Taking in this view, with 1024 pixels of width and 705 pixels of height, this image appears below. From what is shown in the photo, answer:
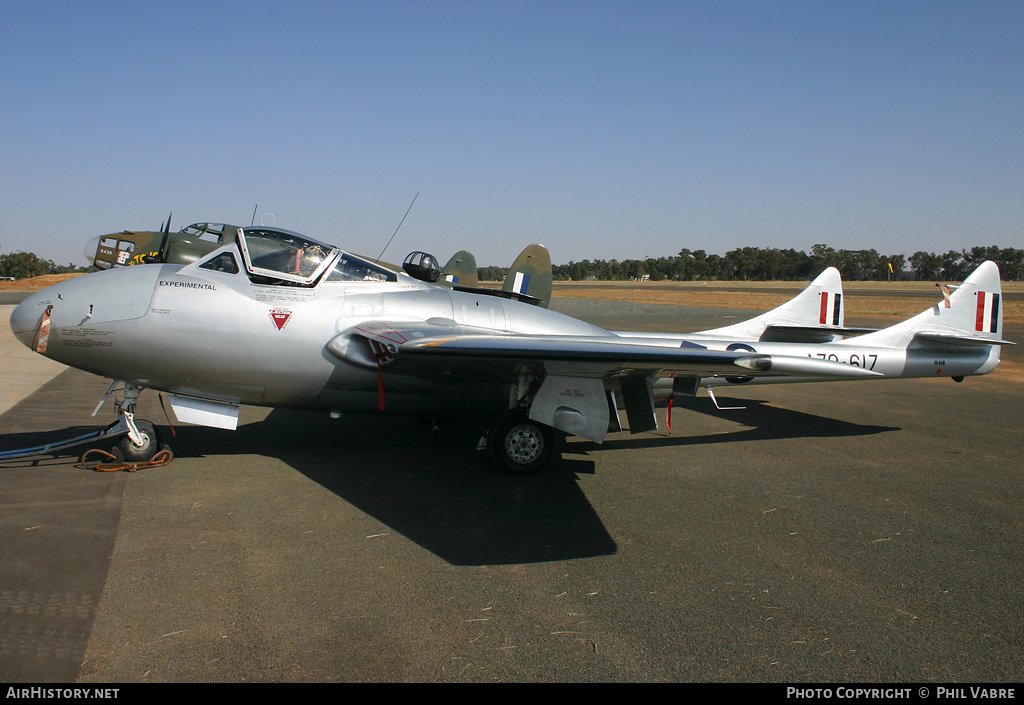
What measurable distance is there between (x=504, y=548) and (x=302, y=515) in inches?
71.5

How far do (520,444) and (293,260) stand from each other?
3149 mm

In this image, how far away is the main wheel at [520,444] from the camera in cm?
649

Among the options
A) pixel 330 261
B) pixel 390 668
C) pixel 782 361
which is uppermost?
pixel 330 261

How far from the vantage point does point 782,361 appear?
5.50 meters

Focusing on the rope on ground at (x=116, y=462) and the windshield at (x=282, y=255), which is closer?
the rope on ground at (x=116, y=462)

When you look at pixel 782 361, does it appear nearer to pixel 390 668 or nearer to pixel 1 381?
pixel 390 668

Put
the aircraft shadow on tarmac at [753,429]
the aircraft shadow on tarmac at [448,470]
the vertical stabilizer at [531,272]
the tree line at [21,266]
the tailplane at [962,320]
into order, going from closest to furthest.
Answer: the aircraft shadow on tarmac at [448,470] → the aircraft shadow on tarmac at [753,429] → the tailplane at [962,320] → the vertical stabilizer at [531,272] → the tree line at [21,266]

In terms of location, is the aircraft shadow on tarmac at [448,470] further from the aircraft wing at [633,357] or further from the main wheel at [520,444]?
the aircraft wing at [633,357]

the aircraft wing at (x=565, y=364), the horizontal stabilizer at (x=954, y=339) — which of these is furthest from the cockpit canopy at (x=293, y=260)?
the horizontal stabilizer at (x=954, y=339)

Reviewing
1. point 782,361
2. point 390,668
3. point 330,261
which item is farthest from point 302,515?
point 782,361

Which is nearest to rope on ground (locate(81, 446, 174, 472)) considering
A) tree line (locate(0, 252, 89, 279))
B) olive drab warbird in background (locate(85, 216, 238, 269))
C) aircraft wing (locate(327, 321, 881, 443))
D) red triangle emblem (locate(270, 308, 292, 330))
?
red triangle emblem (locate(270, 308, 292, 330))

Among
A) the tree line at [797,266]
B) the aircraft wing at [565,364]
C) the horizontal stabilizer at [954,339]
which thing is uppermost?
the tree line at [797,266]

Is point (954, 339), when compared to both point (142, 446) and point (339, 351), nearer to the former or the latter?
point (339, 351)

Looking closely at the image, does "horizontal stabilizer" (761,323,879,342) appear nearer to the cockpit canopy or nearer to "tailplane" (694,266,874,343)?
"tailplane" (694,266,874,343)
